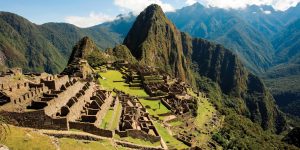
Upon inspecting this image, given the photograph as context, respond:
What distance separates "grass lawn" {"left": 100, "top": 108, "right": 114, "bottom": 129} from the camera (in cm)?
4384

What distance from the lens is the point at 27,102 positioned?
135 ft

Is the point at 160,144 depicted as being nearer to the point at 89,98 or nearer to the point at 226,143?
the point at 89,98

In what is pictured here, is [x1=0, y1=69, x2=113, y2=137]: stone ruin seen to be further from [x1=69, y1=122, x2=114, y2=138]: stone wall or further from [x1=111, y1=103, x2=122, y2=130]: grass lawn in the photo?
[x1=111, y1=103, x2=122, y2=130]: grass lawn

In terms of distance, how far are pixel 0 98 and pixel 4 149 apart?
72.4 feet

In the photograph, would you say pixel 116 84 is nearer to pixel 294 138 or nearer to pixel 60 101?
pixel 60 101

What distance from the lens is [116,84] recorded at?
9912cm

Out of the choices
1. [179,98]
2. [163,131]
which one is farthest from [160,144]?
[179,98]

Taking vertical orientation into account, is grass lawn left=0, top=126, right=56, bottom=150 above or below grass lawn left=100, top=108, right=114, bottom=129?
above

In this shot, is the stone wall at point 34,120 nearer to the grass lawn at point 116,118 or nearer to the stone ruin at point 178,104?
the grass lawn at point 116,118

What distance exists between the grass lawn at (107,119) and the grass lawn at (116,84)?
34688mm

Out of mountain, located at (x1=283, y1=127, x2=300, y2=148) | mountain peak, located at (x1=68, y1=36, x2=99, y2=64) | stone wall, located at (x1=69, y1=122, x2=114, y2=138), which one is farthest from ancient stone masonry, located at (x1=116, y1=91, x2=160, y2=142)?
mountain peak, located at (x1=68, y1=36, x2=99, y2=64)

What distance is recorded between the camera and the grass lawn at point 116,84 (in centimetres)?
9200

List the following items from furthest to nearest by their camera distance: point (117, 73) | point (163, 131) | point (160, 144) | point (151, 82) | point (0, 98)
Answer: point (117, 73)
point (151, 82)
point (163, 131)
point (160, 144)
point (0, 98)

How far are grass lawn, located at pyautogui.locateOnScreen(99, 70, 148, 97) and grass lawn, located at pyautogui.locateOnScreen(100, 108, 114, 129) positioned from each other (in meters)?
34.7
